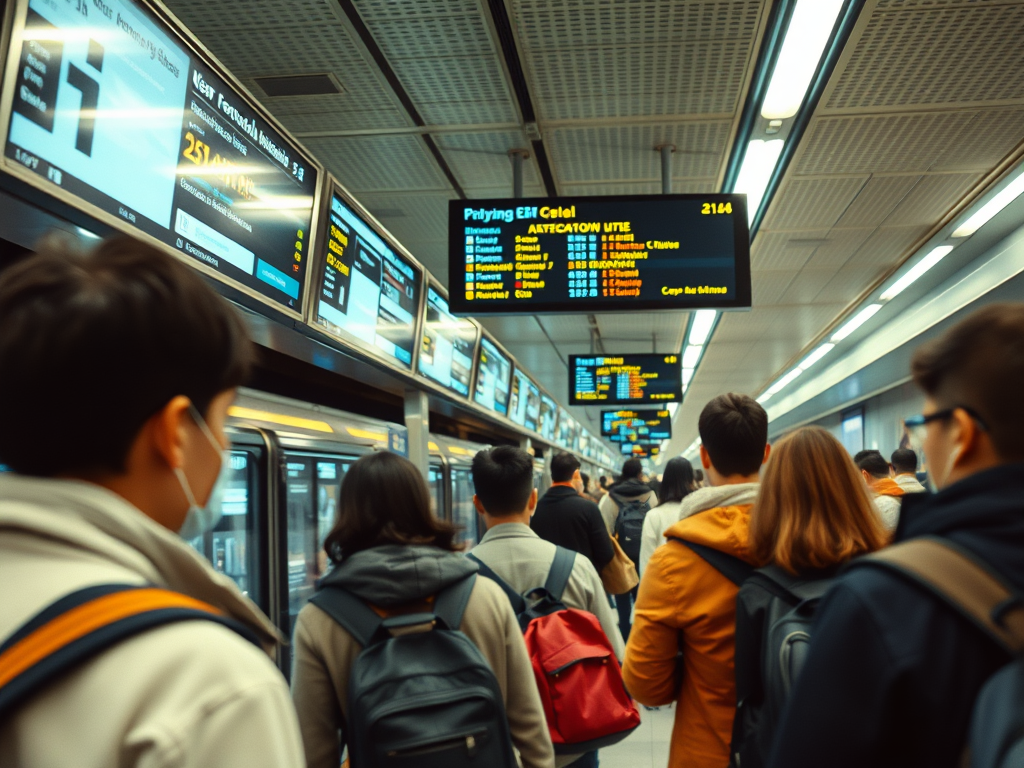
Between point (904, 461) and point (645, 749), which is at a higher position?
point (904, 461)

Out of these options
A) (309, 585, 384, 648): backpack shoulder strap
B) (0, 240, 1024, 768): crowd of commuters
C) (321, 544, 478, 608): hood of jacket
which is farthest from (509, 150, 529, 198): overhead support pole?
(0, 240, 1024, 768): crowd of commuters

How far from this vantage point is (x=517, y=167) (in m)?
5.70

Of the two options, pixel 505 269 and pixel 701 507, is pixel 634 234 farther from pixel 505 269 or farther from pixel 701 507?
pixel 701 507

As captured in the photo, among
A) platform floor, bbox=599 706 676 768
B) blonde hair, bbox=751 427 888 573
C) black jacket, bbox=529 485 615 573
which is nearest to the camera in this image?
blonde hair, bbox=751 427 888 573

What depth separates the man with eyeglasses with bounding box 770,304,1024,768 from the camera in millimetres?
939

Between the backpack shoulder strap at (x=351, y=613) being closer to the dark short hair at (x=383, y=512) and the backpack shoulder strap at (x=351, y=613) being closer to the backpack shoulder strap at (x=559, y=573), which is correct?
the dark short hair at (x=383, y=512)

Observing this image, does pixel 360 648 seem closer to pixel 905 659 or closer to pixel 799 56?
pixel 905 659

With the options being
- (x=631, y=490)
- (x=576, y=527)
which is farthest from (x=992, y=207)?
(x=576, y=527)

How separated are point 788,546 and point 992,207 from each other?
6227 millimetres

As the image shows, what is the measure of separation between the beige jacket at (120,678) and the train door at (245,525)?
107 inches

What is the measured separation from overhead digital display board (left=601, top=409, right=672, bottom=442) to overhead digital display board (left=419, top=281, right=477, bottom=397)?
8.41 metres

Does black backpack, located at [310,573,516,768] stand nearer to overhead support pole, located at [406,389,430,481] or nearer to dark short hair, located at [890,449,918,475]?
overhead support pole, located at [406,389,430,481]

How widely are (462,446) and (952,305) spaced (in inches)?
223

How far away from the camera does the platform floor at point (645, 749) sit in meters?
5.11
